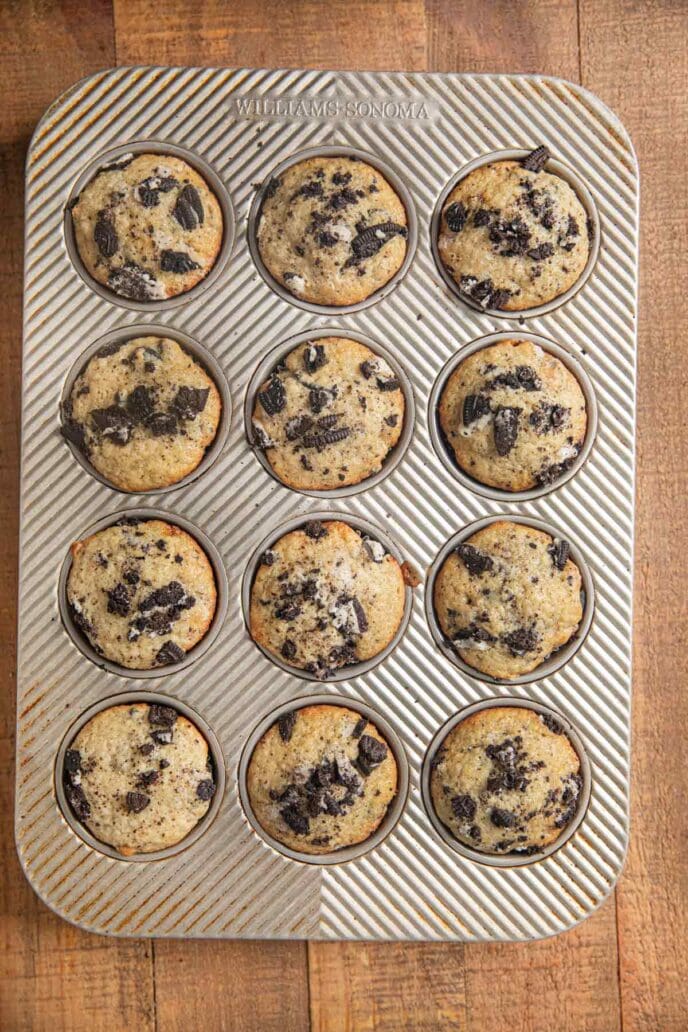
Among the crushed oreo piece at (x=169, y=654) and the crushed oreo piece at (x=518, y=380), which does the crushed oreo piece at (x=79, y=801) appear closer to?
the crushed oreo piece at (x=169, y=654)

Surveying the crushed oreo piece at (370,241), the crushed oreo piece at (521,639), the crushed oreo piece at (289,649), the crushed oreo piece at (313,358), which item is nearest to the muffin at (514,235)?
the crushed oreo piece at (370,241)

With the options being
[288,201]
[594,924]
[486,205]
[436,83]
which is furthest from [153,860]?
Answer: [436,83]

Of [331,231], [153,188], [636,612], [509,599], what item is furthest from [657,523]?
[153,188]

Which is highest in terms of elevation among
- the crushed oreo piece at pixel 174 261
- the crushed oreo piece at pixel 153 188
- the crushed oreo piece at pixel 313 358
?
the crushed oreo piece at pixel 153 188

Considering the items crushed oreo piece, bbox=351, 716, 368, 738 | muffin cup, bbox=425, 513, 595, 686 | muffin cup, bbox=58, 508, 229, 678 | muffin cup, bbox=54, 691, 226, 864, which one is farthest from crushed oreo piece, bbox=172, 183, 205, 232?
crushed oreo piece, bbox=351, 716, 368, 738

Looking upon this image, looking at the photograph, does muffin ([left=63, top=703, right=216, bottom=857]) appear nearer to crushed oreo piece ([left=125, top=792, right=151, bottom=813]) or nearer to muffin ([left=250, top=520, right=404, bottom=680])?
crushed oreo piece ([left=125, top=792, right=151, bottom=813])

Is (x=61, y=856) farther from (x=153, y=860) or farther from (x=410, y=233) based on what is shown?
(x=410, y=233)
